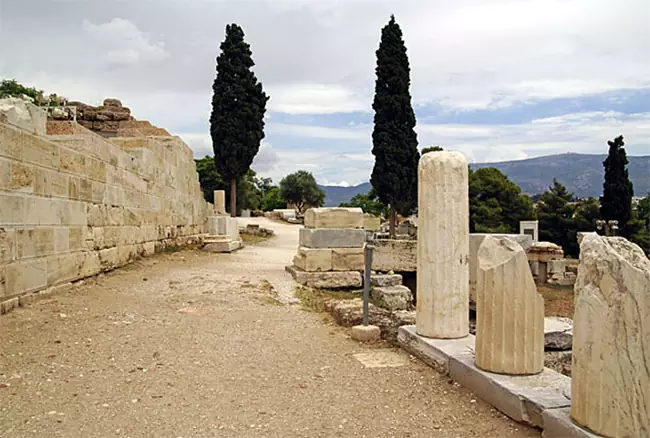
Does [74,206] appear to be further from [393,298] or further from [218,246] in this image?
[218,246]

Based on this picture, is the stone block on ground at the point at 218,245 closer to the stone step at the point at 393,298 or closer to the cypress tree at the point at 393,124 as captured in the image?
the stone step at the point at 393,298

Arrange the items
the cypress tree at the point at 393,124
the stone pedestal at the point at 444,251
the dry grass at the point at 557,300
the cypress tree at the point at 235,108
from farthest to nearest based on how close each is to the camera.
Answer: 1. the cypress tree at the point at 393,124
2. the cypress tree at the point at 235,108
3. the dry grass at the point at 557,300
4. the stone pedestal at the point at 444,251

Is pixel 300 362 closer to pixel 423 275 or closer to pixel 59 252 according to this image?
pixel 423 275

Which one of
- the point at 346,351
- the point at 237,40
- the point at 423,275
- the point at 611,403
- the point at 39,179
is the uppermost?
the point at 237,40

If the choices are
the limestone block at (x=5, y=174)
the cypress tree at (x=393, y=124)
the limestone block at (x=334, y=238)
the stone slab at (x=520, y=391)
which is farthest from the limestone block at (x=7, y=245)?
the cypress tree at (x=393, y=124)

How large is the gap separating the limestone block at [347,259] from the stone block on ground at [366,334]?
174 inches

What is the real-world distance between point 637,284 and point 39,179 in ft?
21.7

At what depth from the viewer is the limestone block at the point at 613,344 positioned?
9.84ft

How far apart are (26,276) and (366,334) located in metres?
4.09

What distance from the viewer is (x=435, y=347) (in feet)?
16.6

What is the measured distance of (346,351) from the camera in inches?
224

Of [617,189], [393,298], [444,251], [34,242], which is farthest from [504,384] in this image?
[617,189]

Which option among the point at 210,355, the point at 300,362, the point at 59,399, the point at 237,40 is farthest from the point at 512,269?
the point at 237,40

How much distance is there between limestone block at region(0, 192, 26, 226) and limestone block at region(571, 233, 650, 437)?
578cm
